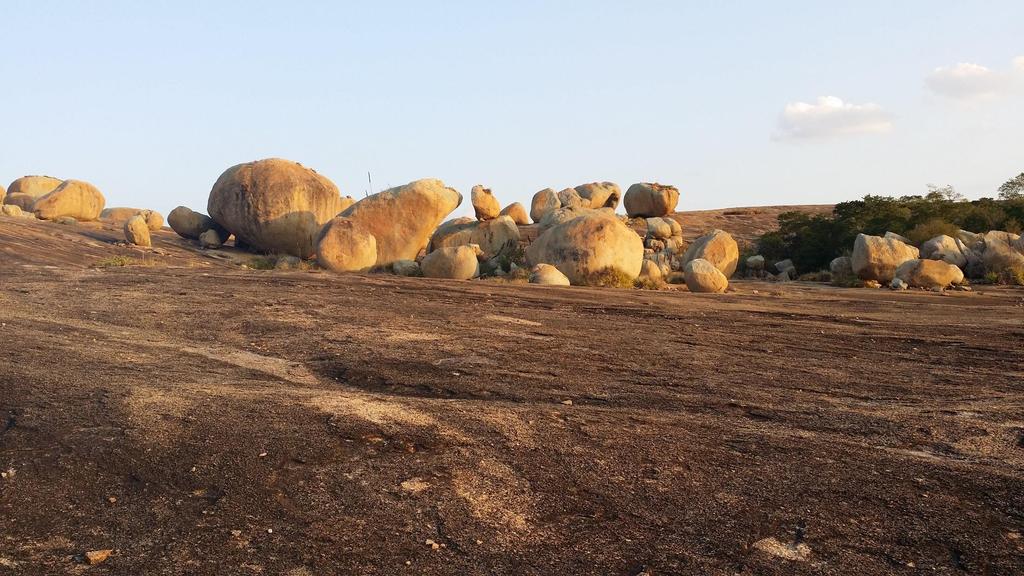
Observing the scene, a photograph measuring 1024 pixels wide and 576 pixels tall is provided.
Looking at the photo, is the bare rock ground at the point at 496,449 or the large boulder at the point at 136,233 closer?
the bare rock ground at the point at 496,449

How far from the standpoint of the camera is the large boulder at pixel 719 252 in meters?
29.2

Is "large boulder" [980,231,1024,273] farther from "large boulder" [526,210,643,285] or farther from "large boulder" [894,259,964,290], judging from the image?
"large boulder" [526,210,643,285]

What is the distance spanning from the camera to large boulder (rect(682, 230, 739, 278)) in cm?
2917

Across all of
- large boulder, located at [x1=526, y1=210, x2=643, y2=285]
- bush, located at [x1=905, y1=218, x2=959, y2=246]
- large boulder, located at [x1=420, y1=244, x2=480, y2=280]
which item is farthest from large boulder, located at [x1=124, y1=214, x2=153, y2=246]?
bush, located at [x1=905, y1=218, x2=959, y2=246]

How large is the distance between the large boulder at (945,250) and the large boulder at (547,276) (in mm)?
12806

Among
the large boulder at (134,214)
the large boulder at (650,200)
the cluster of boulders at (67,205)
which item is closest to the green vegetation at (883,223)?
the large boulder at (650,200)

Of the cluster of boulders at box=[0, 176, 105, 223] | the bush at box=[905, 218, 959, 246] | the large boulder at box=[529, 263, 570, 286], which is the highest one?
the cluster of boulders at box=[0, 176, 105, 223]

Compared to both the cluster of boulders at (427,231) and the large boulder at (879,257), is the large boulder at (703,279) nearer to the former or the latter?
the cluster of boulders at (427,231)

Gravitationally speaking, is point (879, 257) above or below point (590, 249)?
below

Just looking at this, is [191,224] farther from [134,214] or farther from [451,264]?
[451,264]

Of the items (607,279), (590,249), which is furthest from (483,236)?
(607,279)

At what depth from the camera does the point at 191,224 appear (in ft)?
109

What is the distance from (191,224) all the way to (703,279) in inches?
773

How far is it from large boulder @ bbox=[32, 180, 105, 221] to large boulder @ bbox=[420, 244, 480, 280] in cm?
1979
